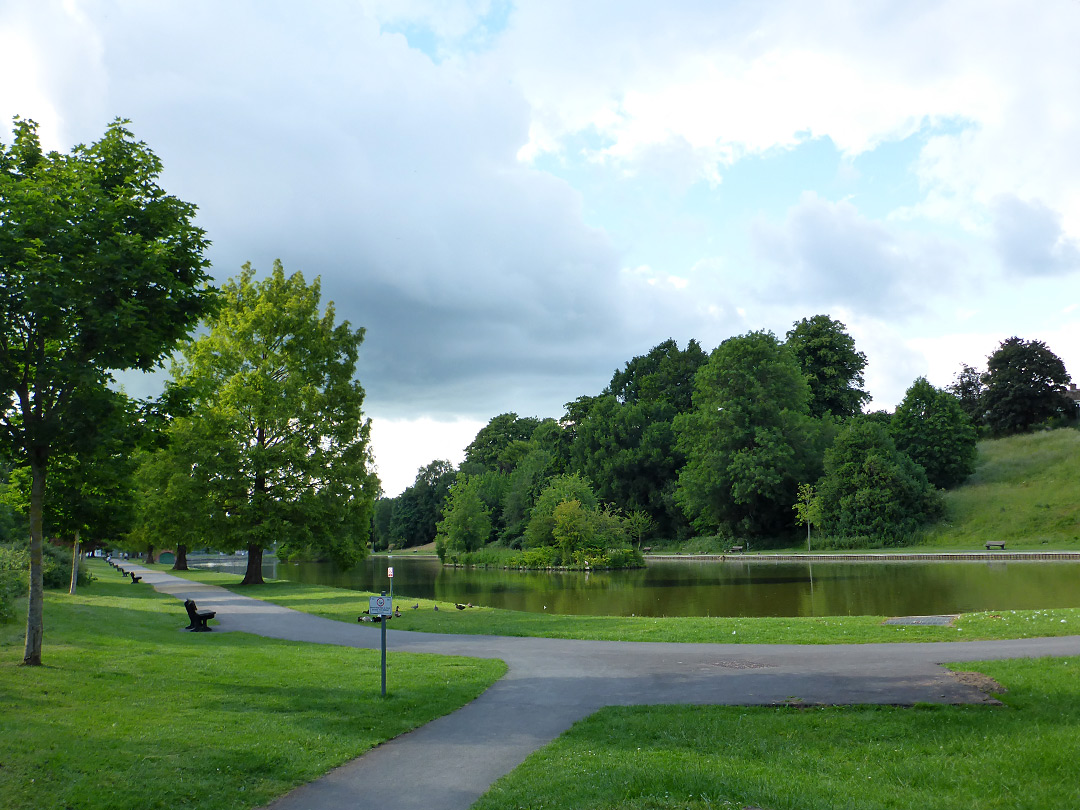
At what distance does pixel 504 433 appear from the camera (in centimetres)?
13100

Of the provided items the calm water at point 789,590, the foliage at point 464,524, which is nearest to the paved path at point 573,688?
the calm water at point 789,590

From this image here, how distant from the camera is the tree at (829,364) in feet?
255

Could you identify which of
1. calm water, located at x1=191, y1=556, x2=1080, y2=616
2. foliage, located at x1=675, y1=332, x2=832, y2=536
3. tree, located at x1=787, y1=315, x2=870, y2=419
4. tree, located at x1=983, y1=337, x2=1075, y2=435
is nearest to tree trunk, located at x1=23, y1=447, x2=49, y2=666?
calm water, located at x1=191, y1=556, x2=1080, y2=616

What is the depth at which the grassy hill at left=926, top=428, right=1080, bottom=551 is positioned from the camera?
47.1 metres

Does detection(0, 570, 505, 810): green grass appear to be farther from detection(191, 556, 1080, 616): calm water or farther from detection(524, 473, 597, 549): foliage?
detection(524, 473, 597, 549): foliage

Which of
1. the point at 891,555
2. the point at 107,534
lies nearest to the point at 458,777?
the point at 107,534

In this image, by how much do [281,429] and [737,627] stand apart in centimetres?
2270

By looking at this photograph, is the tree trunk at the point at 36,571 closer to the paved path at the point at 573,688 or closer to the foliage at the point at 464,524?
the paved path at the point at 573,688

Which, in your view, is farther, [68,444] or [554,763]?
[68,444]

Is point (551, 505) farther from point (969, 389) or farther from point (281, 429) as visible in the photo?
point (969, 389)

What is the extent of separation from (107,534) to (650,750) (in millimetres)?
25129

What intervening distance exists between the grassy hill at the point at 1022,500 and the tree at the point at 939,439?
1.63 meters

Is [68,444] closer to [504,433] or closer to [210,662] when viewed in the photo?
[210,662]

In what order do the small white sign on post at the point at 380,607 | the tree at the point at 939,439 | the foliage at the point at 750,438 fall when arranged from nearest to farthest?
the small white sign on post at the point at 380,607 < the tree at the point at 939,439 < the foliage at the point at 750,438
